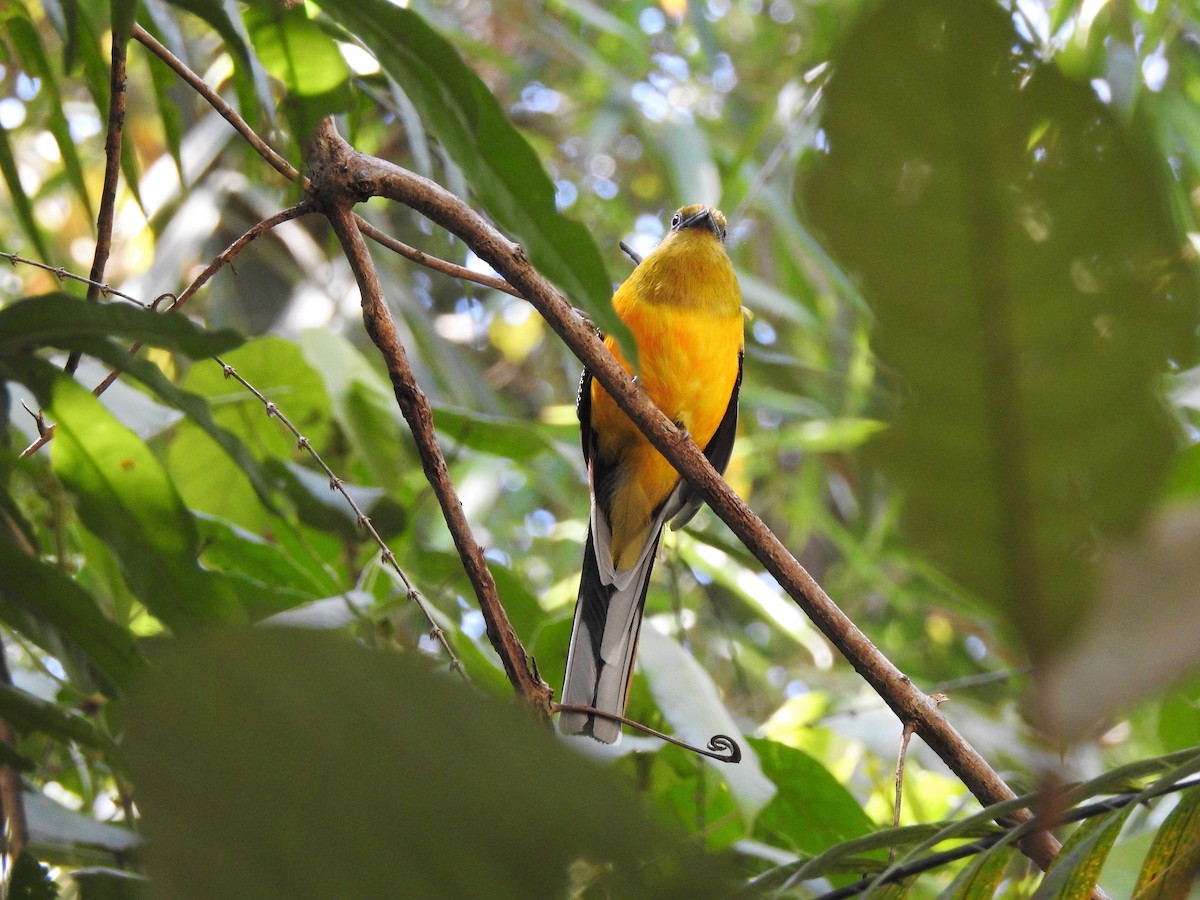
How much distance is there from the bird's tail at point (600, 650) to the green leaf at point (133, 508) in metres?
1.07

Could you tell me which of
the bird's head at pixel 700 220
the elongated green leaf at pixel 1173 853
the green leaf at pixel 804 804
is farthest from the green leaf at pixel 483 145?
the bird's head at pixel 700 220

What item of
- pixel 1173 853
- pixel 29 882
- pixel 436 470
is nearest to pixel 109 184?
pixel 436 470

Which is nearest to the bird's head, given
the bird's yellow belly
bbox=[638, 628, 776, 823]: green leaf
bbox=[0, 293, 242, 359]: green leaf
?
the bird's yellow belly

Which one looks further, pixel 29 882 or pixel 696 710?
pixel 696 710

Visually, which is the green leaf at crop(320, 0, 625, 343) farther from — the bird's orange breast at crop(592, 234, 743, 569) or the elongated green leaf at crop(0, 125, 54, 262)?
the bird's orange breast at crop(592, 234, 743, 569)

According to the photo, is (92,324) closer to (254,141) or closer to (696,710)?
(254,141)

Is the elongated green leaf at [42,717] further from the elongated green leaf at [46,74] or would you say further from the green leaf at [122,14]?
the elongated green leaf at [46,74]

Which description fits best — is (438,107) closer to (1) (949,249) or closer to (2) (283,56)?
(2) (283,56)

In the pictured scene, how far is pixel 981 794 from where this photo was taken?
3.99ft

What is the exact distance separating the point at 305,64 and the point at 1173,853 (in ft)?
3.54

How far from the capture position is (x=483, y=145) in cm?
88

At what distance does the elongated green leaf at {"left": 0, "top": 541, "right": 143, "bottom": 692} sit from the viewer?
868 mm

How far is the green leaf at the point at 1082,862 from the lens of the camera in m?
0.79

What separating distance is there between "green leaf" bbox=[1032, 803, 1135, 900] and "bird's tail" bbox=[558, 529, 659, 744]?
115 centimetres
